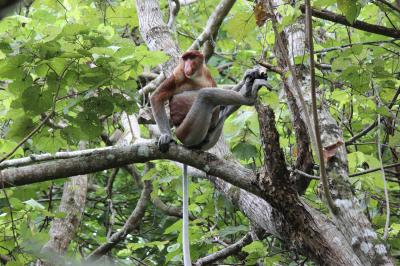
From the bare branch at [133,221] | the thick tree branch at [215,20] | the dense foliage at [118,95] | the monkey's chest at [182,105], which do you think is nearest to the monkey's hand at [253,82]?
the dense foliage at [118,95]

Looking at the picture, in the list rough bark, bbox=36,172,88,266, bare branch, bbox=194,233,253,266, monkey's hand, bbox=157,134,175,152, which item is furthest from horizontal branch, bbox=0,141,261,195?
rough bark, bbox=36,172,88,266

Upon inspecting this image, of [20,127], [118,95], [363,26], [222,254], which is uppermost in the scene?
[363,26]

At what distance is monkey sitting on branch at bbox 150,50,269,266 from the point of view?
355cm

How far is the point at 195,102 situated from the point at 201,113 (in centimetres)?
9

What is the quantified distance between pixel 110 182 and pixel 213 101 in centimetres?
252

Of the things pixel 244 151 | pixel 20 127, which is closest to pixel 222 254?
Result: pixel 244 151

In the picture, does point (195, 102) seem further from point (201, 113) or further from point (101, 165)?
point (101, 165)

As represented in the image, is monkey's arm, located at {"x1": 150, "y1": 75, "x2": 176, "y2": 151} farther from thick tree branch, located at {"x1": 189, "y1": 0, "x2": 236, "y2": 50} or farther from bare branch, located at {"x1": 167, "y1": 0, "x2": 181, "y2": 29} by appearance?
bare branch, located at {"x1": 167, "y1": 0, "x2": 181, "y2": 29}

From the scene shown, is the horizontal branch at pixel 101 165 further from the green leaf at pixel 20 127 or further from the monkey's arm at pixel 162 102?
the monkey's arm at pixel 162 102

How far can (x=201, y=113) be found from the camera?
12.2 ft

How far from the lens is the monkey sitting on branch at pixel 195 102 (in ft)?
11.6

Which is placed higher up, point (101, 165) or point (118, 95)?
point (118, 95)

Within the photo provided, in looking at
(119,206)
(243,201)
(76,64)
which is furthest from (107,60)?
(119,206)

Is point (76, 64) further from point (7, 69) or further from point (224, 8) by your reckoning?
point (224, 8)
